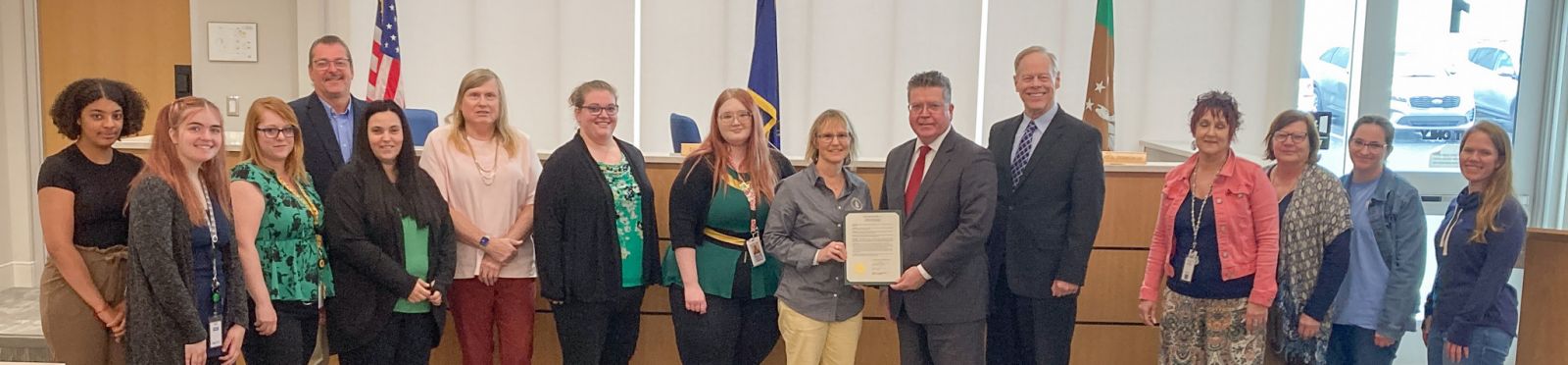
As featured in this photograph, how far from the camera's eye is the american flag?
465 centimetres

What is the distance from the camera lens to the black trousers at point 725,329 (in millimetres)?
3293

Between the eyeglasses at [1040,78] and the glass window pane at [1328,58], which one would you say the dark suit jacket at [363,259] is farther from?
the glass window pane at [1328,58]

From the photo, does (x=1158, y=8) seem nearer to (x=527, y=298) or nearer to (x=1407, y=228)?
(x=1407, y=228)

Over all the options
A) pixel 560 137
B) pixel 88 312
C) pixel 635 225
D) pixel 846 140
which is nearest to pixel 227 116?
pixel 560 137

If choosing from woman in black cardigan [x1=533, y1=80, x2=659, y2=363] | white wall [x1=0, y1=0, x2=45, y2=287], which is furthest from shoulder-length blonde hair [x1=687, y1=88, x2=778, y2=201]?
white wall [x1=0, y1=0, x2=45, y2=287]

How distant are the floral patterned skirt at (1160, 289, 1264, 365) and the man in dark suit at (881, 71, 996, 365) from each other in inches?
23.3

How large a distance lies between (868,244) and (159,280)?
6.12ft

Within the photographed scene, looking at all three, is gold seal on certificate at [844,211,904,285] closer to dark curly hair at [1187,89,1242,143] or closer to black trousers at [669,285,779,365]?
black trousers at [669,285,779,365]

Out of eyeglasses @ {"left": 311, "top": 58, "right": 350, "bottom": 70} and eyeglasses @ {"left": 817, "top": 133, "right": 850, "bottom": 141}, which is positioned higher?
eyeglasses @ {"left": 311, "top": 58, "right": 350, "bottom": 70}

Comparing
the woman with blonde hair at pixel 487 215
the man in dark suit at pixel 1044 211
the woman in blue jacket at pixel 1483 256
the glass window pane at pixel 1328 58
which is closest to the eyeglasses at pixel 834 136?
the man in dark suit at pixel 1044 211

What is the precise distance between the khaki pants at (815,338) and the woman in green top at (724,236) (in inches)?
5.3

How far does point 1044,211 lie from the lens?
3.15 meters

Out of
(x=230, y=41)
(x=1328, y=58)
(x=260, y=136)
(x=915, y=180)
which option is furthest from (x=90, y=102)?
(x=1328, y=58)

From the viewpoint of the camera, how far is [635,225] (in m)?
3.33
